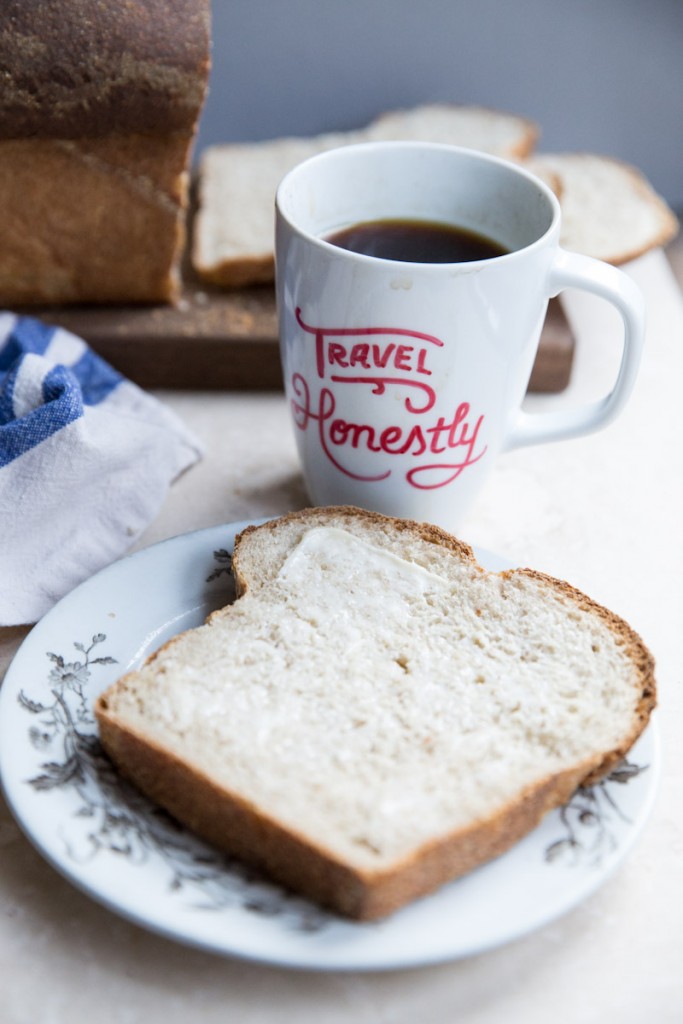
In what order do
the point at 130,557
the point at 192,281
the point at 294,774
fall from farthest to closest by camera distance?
the point at 192,281 < the point at 130,557 < the point at 294,774

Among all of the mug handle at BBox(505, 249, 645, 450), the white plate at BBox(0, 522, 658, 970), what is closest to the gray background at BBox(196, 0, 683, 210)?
the mug handle at BBox(505, 249, 645, 450)

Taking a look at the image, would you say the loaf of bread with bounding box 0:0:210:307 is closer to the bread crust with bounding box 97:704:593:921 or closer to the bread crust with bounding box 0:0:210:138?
the bread crust with bounding box 0:0:210:138

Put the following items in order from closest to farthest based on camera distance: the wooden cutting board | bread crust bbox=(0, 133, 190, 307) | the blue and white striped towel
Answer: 1. the blue and white striped towel
2. bread crust bbox=(0, 133, 190, 307)
3. the wooden cutting board

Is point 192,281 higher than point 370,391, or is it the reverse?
point 370,391

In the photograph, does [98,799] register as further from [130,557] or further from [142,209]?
[142,209]

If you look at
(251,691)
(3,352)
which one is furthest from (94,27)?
(251,691)

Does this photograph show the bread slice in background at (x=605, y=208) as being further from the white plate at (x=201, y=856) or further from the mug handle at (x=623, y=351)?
the white plate at (x=201, y=856)
